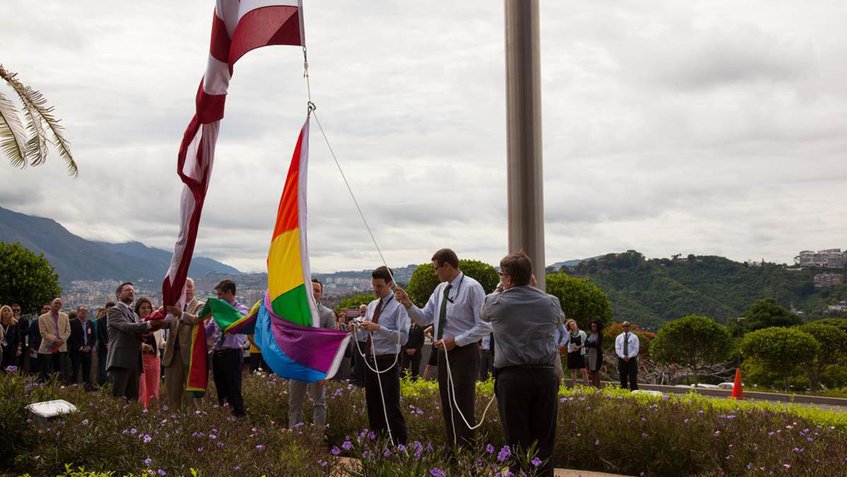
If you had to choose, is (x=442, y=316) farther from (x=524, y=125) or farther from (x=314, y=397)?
(x=314, y=397)

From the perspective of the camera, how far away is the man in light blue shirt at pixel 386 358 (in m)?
8.35

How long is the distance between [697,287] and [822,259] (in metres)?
12.3

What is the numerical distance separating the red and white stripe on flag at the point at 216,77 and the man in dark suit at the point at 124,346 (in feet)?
10.6

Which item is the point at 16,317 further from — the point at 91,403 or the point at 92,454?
the point at 92,454

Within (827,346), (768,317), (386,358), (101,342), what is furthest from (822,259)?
(386,358)

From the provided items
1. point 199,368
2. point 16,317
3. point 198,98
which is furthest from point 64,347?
point 198,98

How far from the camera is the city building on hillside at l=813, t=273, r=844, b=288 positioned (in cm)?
5811

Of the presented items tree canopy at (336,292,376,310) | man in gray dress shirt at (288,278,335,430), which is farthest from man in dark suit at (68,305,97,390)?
tree canopy at (336,292,376,310)

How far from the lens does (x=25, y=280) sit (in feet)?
94.3

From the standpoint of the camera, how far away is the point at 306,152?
719cm

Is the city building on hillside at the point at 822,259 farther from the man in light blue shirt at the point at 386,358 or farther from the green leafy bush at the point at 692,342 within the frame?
the man in light blue shirt at the point at 386,358

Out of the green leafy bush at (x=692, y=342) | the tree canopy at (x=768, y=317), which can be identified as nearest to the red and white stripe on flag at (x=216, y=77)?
the green leafy bush at (x=692, y=342)

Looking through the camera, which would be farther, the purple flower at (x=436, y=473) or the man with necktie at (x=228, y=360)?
the man with necktie at (x=228, y=360)

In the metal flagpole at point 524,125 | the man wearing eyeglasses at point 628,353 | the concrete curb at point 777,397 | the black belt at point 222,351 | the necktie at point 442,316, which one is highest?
the metal flagpole at point 524,125
